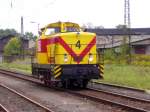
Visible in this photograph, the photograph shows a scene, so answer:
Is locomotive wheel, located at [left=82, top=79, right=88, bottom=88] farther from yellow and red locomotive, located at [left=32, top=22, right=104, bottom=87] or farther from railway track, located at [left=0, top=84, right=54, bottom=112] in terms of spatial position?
railway track, located at [left=0, top=84, right=54, bottom=112]

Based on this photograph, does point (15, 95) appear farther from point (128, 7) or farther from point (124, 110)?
point (128, 7)

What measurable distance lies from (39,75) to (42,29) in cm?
266

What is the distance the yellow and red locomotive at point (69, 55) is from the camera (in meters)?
21.4

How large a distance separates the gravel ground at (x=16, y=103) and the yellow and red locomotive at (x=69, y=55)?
250cm

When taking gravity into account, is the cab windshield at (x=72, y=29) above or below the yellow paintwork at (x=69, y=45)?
above

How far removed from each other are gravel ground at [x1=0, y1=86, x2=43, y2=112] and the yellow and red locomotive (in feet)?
8.22

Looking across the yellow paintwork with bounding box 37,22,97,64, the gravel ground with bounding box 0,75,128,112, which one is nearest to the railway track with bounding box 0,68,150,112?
the gravel ground with bounding box 0,75,128,112

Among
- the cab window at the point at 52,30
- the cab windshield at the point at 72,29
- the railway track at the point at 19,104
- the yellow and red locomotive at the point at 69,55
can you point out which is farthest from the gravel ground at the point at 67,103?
the cab windshield at the point at 72,29

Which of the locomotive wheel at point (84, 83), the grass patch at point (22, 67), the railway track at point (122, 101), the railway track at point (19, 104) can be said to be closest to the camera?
the railway track at point (122, 101)

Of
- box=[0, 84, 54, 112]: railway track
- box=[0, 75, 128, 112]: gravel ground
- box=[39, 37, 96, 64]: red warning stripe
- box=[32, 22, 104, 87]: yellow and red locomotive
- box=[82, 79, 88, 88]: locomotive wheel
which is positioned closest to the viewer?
box=[0, 75, 128, 112]: gravel ground

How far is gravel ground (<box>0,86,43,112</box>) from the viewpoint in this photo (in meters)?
15.5

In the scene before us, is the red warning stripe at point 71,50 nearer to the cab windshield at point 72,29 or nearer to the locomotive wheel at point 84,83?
the cab windshield at point 72,29

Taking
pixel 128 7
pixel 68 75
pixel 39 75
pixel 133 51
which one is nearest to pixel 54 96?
pixel 68 75

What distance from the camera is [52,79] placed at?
22.1m
